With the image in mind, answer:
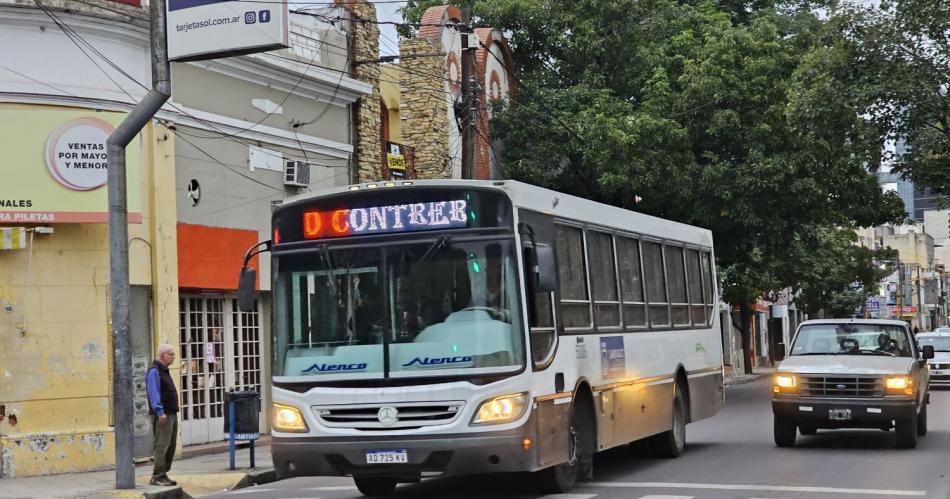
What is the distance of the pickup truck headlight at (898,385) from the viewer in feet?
55.1

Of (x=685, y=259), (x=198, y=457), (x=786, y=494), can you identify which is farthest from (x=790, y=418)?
(x=198, y=457)

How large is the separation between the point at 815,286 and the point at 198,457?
115 feet

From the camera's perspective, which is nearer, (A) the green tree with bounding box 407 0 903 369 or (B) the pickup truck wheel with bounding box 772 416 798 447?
Answer: (B) the pickup truck wheel with bounding box 772 416 798 447

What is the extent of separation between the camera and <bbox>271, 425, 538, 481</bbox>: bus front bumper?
1117 cm

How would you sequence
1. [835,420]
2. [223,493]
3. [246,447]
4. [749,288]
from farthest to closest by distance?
[749,288] < [246,447] < [835,420] < [223,493]

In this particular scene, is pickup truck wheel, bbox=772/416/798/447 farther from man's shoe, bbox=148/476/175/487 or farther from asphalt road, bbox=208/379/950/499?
man's shoe, bbox=148/476/175/487

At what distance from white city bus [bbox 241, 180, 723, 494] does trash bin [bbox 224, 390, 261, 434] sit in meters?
5.26

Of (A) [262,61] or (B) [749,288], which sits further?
(B) [749,288]

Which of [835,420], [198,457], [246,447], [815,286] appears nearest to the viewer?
[835,420]

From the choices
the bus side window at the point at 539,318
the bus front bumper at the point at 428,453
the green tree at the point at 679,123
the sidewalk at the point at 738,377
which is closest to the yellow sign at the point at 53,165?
the bus front bumper at the point at 428,453

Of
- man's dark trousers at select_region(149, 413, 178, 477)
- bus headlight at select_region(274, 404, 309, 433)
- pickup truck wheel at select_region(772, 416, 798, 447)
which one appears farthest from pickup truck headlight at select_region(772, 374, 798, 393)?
man's dark trousers at select_region(149, 413, 178, 477)

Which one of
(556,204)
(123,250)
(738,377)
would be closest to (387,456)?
(556,204)

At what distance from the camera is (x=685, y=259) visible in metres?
17.7

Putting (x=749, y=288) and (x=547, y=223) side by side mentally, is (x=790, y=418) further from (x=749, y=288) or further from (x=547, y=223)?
(x=749, y=288)
